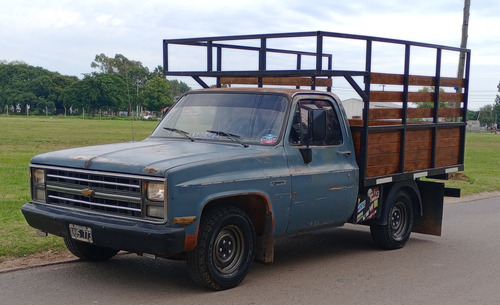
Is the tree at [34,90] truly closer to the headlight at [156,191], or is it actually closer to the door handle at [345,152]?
the door handle at [345,152]

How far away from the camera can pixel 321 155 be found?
24.0 ft

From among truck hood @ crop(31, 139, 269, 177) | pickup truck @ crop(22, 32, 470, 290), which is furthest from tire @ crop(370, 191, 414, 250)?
truck hood @ crop(31, 139, 269, 177)

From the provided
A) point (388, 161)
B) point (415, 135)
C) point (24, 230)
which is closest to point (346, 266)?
point (388, 161)

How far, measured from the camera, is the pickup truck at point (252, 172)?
229 inches

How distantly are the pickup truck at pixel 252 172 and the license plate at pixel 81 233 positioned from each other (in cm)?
2

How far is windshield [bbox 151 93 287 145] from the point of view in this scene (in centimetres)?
697

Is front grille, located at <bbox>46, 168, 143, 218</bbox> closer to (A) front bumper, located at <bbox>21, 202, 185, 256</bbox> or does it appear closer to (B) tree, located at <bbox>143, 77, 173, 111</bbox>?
(A) front bumper, located at <bbox>21, 202, 185, 256</bbox>

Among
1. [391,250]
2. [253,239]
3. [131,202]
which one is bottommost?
[391,250]

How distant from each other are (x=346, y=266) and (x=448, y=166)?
291 cm

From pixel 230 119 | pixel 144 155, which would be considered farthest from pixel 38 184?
pixel 230 119

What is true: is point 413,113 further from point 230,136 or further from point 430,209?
point 230,136

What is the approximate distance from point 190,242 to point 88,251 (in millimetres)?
1863

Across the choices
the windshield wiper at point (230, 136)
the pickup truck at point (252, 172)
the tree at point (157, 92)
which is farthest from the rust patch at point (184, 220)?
the tree at point (157, 92)

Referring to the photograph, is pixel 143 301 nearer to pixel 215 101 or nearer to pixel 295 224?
pixel 295 224
